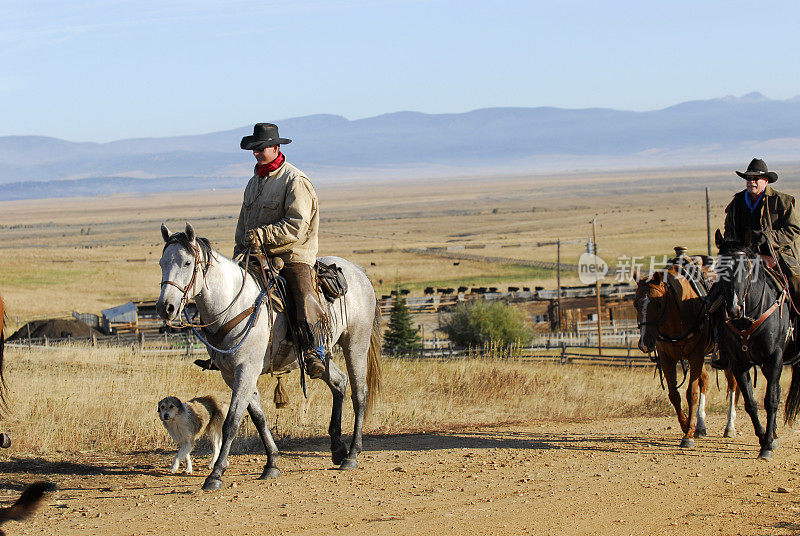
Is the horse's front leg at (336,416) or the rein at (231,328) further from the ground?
the rein at (231,328)

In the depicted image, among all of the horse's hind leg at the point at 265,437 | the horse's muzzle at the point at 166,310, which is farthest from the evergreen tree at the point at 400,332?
the horse's muzzle at the point at 166,310

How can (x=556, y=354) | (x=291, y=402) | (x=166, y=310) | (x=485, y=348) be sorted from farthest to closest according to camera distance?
(x=556, y=354) < (x=485, y=348) < (x=291, y=402) < (x=166, y=310)

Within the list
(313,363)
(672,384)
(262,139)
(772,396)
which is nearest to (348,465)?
(313,363)

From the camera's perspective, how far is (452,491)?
344 inches

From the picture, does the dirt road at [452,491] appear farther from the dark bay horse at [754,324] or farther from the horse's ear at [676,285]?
the horse's ear at [676,285]

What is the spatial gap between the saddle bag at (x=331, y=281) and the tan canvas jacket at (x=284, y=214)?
0.21 metres

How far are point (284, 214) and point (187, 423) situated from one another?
7.73 feet

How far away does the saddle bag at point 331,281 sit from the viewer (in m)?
9.89

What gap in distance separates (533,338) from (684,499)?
3131 cm

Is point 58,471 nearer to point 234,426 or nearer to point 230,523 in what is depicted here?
point 234,426

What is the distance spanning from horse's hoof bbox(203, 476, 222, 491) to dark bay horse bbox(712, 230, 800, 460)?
579 cm

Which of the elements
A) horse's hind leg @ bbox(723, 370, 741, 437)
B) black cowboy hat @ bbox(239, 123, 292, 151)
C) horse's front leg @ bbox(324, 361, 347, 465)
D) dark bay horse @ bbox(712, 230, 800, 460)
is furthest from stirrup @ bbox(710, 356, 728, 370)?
black cowboy hat @ bbox(239, 123, 292, 151)

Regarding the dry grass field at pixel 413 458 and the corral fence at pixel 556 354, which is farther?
the corral fence at pixel 556 354

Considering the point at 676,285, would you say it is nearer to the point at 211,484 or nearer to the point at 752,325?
the point at 752,325
